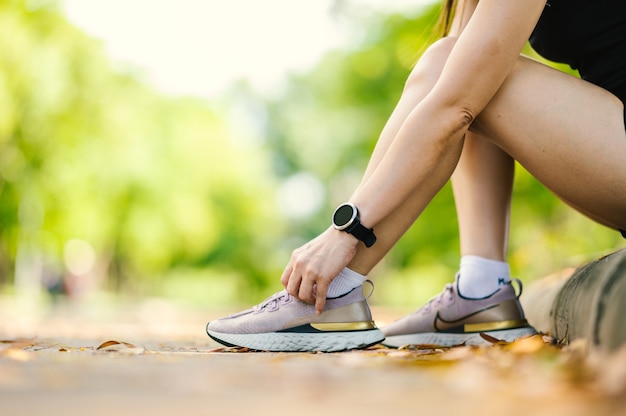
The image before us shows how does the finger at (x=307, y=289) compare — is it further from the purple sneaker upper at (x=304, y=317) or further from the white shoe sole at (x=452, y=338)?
the white shoe sole at (x=452, y=338)

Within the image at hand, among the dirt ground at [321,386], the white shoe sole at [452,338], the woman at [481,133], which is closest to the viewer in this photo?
the dirt ground at [321,386]

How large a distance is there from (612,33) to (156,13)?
21643mm

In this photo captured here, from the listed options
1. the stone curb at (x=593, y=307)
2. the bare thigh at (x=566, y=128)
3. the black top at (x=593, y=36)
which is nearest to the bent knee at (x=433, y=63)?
the bare thigh at (x=566, y=128)

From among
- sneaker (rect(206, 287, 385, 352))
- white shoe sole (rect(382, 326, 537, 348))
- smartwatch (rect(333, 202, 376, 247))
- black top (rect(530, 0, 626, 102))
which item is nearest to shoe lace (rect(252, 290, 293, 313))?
sneaker (rect(206, 287, 385, 352))

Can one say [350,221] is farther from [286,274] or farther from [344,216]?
[286,274]

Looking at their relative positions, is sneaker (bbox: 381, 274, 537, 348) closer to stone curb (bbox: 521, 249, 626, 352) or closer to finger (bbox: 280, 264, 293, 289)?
stone curb (bbox: 521, 249, 626, 352)

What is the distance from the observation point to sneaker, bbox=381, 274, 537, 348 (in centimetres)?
228

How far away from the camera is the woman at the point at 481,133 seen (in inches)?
73.5

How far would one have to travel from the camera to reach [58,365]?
1447 millimetres

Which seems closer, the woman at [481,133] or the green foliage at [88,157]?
the woman at [481,133]

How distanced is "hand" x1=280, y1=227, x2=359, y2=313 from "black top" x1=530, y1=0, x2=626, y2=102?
85 centimetres

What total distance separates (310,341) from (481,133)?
778mm

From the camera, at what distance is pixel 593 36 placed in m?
2.02

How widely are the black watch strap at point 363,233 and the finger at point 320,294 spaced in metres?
0.15
